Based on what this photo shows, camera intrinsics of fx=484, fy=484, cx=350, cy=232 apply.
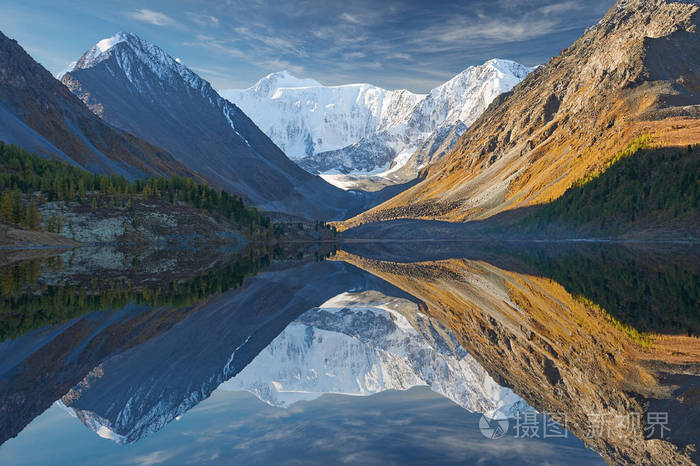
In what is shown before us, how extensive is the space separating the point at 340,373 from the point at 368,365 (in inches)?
75.2

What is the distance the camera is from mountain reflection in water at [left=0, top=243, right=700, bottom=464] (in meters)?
10.6

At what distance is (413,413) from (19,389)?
11123 millimetres

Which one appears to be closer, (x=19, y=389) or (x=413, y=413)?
(x=413, y=413)

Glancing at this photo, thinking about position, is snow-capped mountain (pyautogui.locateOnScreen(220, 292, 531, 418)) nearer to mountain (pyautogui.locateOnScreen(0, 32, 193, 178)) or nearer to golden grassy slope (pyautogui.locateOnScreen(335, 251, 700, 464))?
golden grassy slope (pyautogui.locateOnScreen(335, 251, 700, 464))

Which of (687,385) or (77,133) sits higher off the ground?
(77,133)

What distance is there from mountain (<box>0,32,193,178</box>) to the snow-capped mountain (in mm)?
153188

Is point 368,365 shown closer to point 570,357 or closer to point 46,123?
point 570,357

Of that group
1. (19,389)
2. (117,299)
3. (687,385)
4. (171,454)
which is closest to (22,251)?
(117,299)

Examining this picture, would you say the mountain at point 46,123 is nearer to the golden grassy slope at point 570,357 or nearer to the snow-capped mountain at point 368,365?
the snow-capped mountain at point 368,365

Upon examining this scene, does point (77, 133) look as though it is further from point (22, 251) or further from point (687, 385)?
point (687, 385)

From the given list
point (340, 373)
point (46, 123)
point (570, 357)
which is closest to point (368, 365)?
point (340, 373)

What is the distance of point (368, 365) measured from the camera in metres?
18.1

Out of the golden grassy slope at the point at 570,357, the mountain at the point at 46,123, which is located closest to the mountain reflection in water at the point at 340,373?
the golden grassy slope at the point at 570,357

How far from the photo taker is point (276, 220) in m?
190
